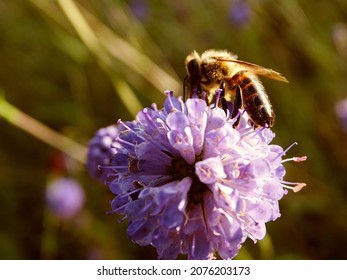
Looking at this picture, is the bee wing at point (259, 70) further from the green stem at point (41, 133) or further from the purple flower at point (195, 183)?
the green stem at point (41, 133)

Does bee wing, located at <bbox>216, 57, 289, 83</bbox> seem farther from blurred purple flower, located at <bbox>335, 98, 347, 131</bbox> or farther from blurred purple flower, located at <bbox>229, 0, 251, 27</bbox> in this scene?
blurred purple flower, located at <bbox>229, 0, 251, 27</bbox>

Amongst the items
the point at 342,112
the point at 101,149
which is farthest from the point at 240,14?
the point at 101,149

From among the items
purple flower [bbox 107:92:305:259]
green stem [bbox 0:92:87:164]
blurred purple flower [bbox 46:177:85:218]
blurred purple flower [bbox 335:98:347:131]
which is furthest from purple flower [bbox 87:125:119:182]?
blurred purple flower [bbox 335:98:347:131]

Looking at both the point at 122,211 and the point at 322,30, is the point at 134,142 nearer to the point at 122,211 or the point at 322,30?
the point at 122,211

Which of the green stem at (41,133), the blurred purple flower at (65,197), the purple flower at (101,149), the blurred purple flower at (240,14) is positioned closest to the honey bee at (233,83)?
the purple flower at (101,149)

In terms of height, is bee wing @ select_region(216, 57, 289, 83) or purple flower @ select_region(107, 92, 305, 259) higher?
bee wing @ select_region(216, 57, 289, 83)

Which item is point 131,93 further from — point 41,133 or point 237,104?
point 237,104

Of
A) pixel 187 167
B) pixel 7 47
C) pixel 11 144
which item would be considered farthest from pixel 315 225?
pixel 7 47
